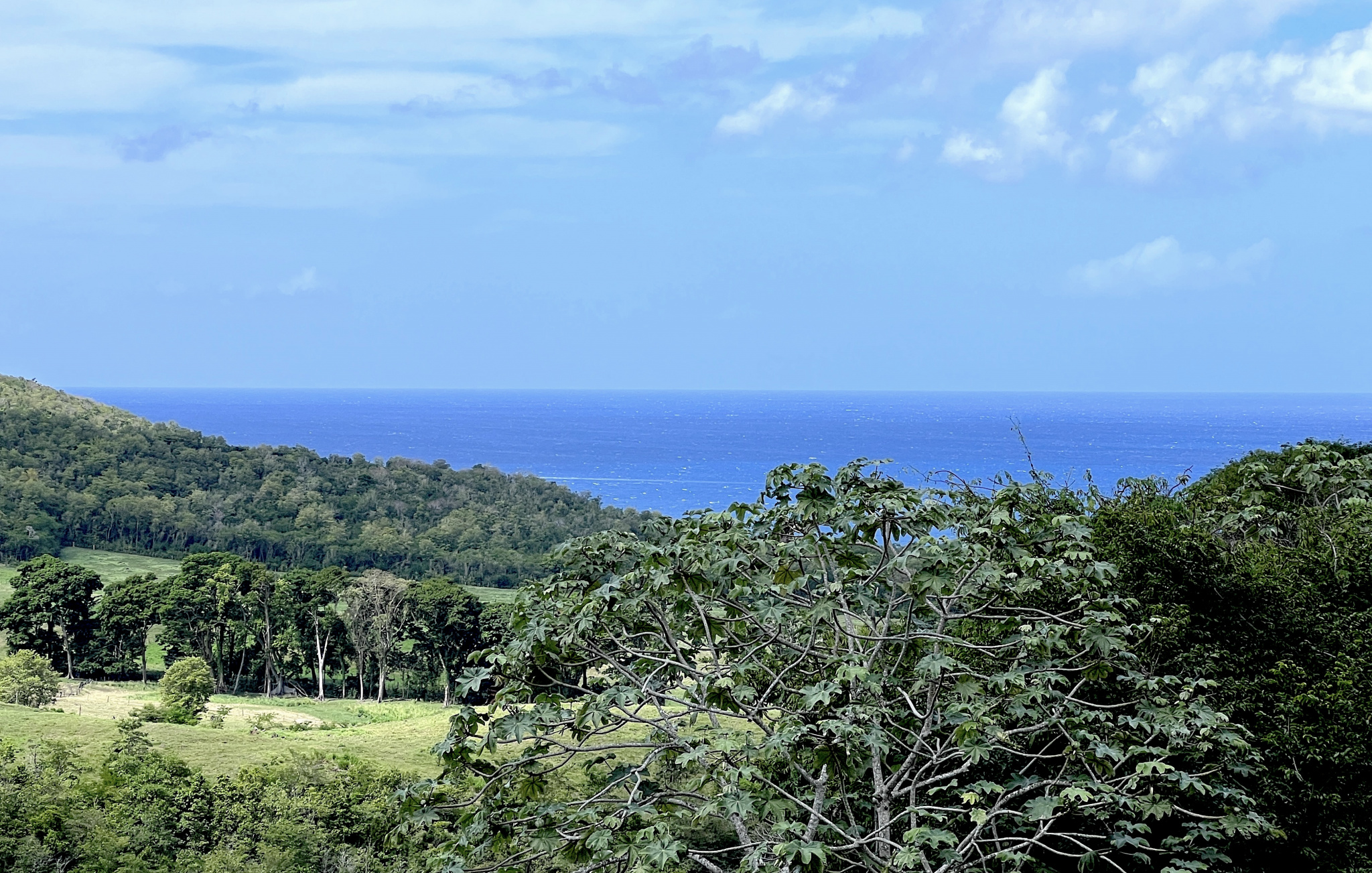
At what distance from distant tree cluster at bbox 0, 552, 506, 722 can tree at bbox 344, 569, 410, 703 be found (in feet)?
0.12

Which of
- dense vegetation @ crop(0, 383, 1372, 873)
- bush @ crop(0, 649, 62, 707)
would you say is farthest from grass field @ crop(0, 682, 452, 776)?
dense vegetation @ crop(0, 383, 1372, 873)

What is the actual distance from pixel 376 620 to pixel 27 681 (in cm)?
887

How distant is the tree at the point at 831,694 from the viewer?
3982mm

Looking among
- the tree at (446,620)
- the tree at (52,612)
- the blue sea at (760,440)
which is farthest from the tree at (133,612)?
the blue sea at (760,440)

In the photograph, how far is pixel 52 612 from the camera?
1310 inches

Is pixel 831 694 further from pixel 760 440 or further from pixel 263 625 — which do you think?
pixel 760 440

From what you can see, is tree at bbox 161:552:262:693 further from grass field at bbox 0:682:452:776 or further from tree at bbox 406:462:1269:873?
tree at bbox 406:462:1269:873

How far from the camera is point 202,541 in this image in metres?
60.5

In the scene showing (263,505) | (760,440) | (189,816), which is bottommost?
(263,505)

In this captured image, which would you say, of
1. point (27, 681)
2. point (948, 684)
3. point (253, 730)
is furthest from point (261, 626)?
point (948, 684)

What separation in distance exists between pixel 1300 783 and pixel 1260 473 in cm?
326

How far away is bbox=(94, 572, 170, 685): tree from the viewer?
108 feet

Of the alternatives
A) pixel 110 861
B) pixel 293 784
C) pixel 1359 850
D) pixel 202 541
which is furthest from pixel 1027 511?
pixel 202 541

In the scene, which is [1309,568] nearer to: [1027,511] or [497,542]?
[1027,511]
